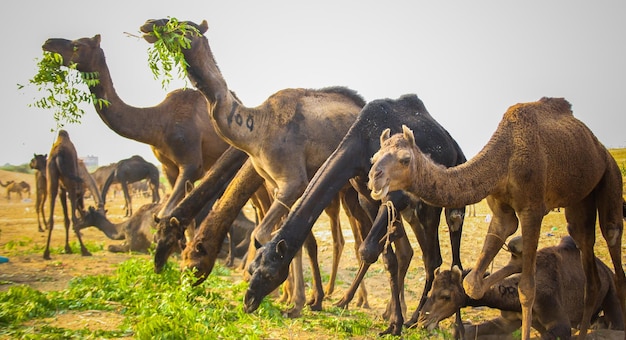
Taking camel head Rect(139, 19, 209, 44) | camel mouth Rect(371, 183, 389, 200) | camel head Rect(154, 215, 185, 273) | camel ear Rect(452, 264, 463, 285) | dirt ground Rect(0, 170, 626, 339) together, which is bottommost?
dirt ground Rect(0, 170, 626, 339)

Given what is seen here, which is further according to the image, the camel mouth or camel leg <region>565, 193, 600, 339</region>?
camel leg <region>565, 193, 600, 339</region>

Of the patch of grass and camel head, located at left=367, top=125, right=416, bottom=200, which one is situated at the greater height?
camel head, located at left=367, top=125, right=416, bottom=200

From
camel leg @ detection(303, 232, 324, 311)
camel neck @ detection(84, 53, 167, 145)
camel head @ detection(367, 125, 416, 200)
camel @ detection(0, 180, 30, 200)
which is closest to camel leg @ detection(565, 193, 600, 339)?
camel leg @ detection(303, 232, 324, 311)

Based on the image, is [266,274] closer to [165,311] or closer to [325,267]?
[165,311]

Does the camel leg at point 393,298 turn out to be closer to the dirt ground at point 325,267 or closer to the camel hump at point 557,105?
the dirt ground at point 325,267

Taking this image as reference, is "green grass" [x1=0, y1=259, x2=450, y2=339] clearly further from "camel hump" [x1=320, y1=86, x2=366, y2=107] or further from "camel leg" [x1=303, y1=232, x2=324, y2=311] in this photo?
"camel hump" [x1=320, y1=86, x2=366, y2=107]

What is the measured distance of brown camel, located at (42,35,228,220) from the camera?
31.4 feet

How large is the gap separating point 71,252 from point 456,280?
10.0m

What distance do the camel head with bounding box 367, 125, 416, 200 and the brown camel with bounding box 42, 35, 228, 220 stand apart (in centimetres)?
575

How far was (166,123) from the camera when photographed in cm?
1091

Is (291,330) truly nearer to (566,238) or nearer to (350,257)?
(566,238)

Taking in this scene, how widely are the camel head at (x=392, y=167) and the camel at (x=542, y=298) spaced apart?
2322mm

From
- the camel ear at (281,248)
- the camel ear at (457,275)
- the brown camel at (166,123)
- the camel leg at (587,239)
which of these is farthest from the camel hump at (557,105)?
the brown camel at (166,123)

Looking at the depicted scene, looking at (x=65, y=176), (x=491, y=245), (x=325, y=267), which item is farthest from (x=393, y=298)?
(x=65, y=176)
